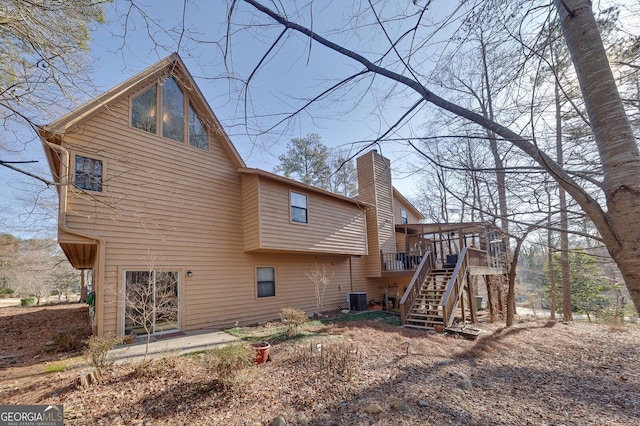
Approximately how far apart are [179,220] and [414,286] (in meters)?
7.94

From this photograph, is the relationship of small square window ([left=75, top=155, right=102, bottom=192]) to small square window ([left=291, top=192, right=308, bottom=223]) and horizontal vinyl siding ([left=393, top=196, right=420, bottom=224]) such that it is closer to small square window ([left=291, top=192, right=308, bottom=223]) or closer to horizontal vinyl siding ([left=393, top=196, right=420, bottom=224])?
small square window ([left=291, top=192, right=308, bottom=223])

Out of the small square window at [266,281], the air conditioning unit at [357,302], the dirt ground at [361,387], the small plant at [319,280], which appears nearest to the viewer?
the dirt ground at [361,387]

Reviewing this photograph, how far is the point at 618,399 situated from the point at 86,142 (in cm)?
1134

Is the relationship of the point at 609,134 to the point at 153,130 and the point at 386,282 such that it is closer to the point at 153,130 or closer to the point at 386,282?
the point at 153,130

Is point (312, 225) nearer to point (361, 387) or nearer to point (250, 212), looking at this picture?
point (250, 212)

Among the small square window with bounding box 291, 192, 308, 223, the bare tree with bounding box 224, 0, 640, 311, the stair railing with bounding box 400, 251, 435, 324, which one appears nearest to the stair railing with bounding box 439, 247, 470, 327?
the stair railing with bounding box 400, 251, 435, 324

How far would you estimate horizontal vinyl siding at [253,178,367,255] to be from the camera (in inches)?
Answer: 372

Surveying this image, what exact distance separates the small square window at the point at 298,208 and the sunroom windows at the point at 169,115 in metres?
3.37

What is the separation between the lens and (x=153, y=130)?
27.5ft

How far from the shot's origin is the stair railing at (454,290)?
8.61 m

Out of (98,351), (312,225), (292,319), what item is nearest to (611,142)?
(98,351)

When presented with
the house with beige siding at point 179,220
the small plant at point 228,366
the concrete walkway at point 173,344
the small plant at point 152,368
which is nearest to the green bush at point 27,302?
the house with beige siding at point 179,220

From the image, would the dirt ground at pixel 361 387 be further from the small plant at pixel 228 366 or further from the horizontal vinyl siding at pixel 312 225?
the horizontal vinyl siding at pixel 312 225

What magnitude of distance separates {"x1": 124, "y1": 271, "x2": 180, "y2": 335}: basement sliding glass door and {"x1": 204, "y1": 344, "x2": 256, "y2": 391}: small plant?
3248 mm
